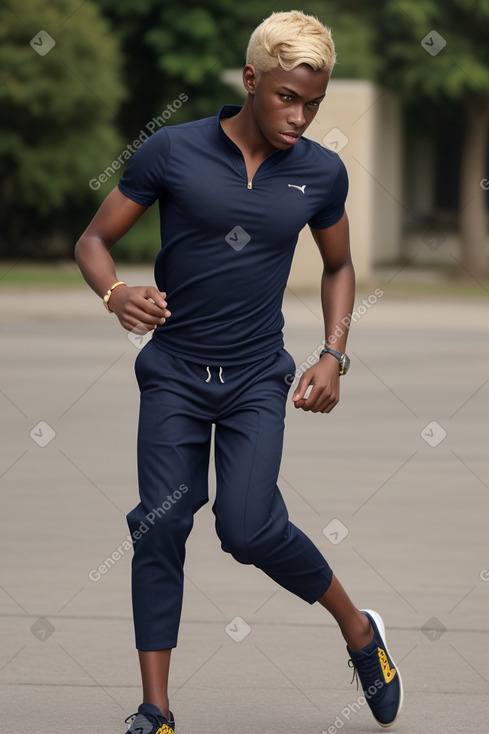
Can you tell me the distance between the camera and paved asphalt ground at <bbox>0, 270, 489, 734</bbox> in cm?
448

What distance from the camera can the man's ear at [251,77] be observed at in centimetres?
397

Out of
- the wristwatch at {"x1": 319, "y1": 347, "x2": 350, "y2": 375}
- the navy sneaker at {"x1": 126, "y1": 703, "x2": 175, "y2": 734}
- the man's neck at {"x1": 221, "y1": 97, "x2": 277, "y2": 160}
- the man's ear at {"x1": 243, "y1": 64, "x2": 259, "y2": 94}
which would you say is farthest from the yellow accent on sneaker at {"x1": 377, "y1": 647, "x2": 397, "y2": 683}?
the man's ear at {"x1": 243, "y1": 64, "x2": 259, "y2": 94}

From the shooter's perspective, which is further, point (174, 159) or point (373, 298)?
point (373, 298)

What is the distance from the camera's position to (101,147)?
29266mm

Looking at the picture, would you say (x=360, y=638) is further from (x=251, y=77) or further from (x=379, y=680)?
(x=251, y=77)

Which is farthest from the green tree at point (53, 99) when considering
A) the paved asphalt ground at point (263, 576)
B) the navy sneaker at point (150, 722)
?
the navy sneaker at point (150, 722)

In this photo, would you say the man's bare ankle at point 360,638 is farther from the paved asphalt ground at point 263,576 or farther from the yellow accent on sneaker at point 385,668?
the paved asphalt ground at point 263,576

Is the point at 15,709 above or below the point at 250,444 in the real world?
below

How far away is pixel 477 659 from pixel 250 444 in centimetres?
131

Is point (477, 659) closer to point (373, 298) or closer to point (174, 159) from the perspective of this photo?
point (174, 159)

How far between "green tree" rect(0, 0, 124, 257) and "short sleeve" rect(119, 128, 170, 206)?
24594mm

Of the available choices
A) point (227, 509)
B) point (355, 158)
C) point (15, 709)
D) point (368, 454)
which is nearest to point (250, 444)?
point (227, 509)

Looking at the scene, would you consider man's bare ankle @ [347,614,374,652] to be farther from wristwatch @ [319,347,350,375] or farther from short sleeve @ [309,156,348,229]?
short sleeve @ [309,156,348,229]

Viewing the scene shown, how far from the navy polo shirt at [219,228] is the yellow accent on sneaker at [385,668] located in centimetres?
90
